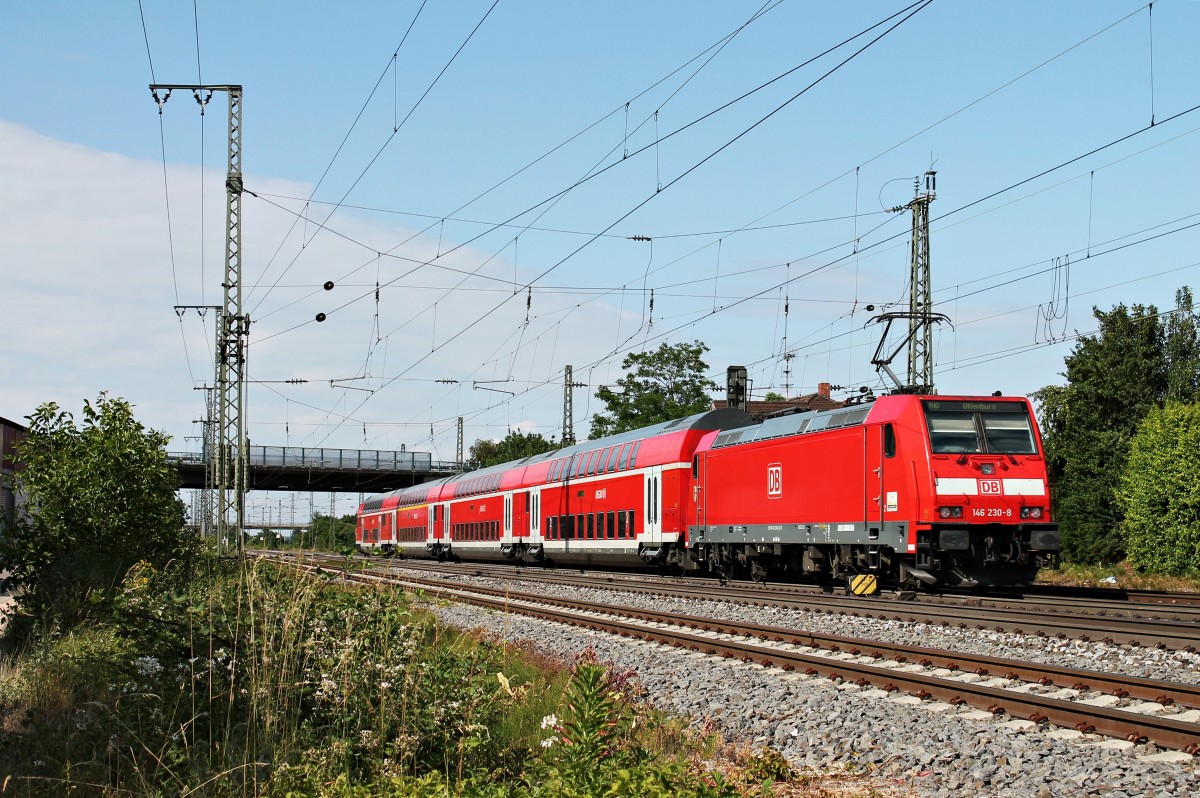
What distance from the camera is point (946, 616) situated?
16531 millimetres

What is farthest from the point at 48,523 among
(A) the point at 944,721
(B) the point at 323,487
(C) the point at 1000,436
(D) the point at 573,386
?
(B) the point at 323,487

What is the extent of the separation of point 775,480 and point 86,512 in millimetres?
13180

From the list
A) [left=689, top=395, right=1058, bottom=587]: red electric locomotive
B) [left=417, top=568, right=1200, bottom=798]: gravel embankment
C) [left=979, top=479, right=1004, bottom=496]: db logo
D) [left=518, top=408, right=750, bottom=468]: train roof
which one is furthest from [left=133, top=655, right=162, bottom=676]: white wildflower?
[left=518, top=408, right=750, bottom=468]: train roof

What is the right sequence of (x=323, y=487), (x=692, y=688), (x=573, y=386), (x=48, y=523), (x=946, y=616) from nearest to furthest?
1. (x=692, y=688)
2. (x=48, y=523)
3. (x=946, y=616)
4. (x=573, y=386)
5. (x=323, y=487)

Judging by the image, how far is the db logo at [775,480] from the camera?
23.6 meters

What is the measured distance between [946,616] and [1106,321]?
37886 mm

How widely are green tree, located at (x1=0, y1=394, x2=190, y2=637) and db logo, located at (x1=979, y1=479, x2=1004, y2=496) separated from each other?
12449 millimetres

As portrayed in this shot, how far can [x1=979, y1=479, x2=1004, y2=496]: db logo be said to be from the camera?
63.2 feet

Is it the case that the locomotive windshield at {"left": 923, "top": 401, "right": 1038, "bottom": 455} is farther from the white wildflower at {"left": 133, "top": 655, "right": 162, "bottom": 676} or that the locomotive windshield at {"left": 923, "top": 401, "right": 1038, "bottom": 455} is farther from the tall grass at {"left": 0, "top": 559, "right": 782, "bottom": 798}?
the white wildflower at {"left": 133, "top": 655, "right": 162, "bottom": 676}

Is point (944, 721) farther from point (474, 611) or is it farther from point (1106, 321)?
point (1106, 321)

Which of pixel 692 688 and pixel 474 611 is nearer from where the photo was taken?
pixel 692 688

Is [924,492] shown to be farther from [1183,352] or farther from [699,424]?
[1183,352]

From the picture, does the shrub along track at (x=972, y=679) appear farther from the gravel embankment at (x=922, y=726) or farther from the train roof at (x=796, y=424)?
the train roof at (x=796, y=424)

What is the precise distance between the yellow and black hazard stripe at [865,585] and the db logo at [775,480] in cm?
294
